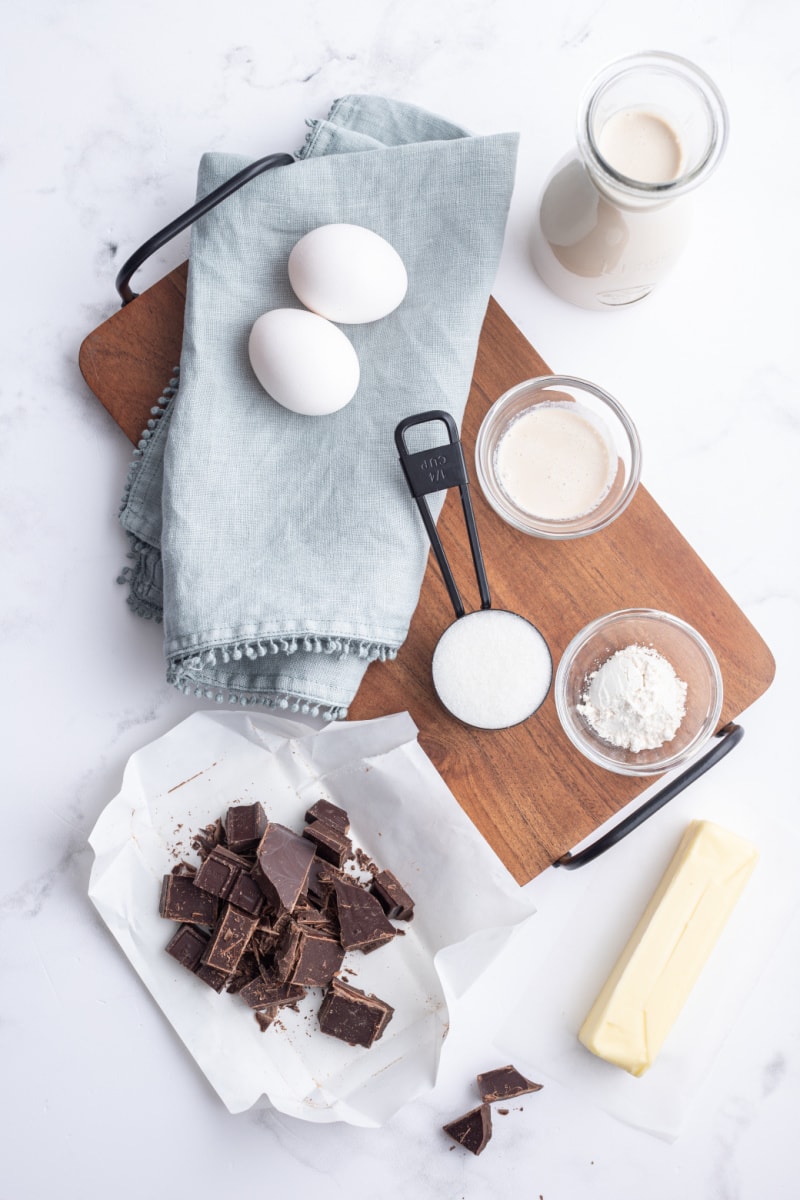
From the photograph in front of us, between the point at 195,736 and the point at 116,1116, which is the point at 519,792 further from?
the point at 116,1116

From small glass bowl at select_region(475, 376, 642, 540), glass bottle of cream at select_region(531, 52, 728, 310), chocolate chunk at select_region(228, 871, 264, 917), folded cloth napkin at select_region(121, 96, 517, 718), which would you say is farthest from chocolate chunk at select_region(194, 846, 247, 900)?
glass bottle of cream at select_region(531, 52, 728, 310)

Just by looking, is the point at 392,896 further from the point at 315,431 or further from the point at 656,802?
the point at 315,431

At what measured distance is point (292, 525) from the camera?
3.66 feet

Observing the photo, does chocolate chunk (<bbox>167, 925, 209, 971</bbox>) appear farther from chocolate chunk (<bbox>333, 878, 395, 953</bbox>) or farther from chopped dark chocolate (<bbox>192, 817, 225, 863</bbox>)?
chocolate chunk (<bbox>333, 878, 395, 953</bbox>)

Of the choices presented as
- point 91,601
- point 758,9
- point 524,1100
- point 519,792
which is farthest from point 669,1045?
point 758,9

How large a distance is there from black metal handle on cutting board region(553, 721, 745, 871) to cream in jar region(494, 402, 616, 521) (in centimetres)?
36

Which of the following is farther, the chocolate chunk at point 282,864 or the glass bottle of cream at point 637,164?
the chocolate chunk at point 282,864

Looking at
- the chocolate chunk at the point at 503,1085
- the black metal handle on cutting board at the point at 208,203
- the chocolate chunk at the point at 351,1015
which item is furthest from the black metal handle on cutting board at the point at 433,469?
the chocolate chunk at the point at 503,1085

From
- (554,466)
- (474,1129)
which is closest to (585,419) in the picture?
(554,466)

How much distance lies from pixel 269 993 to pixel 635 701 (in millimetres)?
625

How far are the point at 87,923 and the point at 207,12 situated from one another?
135cm

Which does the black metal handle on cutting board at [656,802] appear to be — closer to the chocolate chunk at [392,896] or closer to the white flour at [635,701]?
the white flour at [635,701]

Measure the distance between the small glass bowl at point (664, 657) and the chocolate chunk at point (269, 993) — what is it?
51 cm

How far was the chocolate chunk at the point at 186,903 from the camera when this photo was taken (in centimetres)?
119
